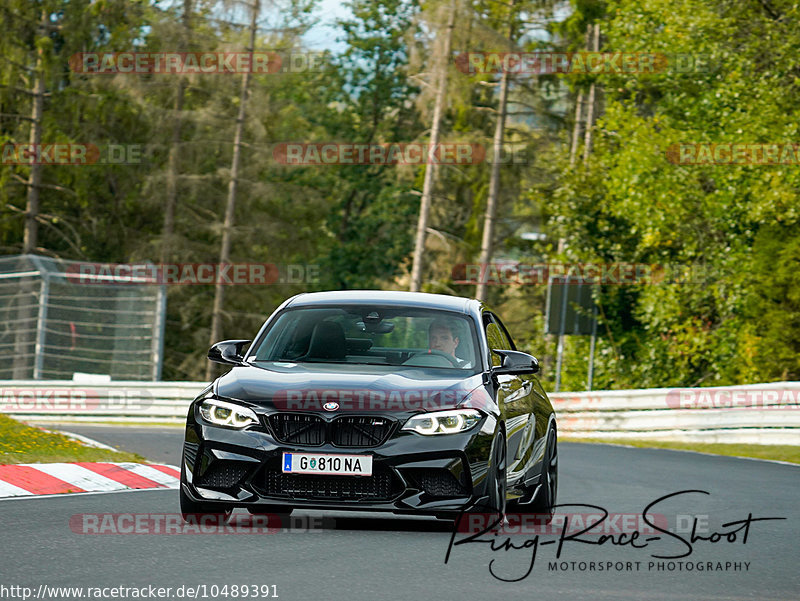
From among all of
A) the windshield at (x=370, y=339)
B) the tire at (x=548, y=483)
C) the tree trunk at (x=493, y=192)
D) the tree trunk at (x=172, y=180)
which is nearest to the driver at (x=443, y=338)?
the windshield at (x=370, y=339)

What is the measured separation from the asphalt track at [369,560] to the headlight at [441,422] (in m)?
0.67

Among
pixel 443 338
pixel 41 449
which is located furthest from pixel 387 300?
pixel 41 449

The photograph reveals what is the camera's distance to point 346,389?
340 inches

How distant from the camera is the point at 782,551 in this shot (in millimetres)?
9023

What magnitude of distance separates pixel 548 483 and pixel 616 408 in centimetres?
1482

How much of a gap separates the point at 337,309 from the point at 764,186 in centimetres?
2188

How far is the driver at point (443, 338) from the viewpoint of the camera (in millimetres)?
9820

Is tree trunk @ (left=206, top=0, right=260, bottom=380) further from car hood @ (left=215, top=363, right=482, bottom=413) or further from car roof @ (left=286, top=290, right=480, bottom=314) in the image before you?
car hood @ (left=215, top=363, right=482, bottom=413)

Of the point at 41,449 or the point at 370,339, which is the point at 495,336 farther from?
the point at 41,449

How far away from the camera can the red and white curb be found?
1134cm

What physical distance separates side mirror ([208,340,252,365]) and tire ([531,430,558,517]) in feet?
7.61

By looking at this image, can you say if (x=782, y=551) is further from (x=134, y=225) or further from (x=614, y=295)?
(x=134, y=225)

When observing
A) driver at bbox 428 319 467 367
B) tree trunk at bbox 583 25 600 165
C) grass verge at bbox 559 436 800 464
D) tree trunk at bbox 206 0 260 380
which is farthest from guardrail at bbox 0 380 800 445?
tree trunk at bbox 583 25 600 165

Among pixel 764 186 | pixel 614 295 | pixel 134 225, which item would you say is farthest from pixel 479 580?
pixel 134 225
